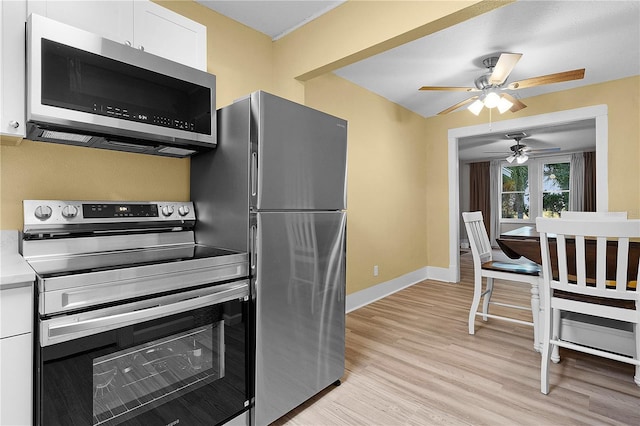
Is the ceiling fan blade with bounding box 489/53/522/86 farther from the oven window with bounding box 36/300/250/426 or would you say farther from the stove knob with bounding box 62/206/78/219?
the stove knob with bounding box 62/206/78/219

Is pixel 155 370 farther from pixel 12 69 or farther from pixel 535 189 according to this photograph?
pixel 535 189

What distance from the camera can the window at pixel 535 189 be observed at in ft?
27.0

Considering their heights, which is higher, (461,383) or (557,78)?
(557,78)

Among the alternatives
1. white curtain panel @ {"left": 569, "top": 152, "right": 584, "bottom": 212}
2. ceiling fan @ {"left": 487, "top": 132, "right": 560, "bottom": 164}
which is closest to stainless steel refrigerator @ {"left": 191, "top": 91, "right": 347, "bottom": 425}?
ceiling fan @ {"left": 487, "top": 132, "right": 560, "bottom": 164}

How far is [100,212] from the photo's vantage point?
167 centimetres

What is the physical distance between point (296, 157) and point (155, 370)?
3.77 feet

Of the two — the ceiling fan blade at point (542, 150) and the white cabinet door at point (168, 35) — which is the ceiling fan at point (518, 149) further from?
the white cabinet door at point (168, 35)

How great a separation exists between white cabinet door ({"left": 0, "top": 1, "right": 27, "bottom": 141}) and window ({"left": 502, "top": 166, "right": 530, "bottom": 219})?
9827mm

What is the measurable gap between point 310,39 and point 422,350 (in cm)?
251

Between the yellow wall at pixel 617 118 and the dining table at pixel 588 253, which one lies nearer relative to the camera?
the dining table at pixel 588 253

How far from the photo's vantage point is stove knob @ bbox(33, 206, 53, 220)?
4.90 feet

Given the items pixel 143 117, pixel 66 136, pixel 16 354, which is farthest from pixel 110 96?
pixel 16 354

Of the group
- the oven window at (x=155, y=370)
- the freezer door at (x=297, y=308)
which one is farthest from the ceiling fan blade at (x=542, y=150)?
the oven window at (x=155, y=370)

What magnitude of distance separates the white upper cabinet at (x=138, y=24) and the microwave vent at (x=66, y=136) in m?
0.48
